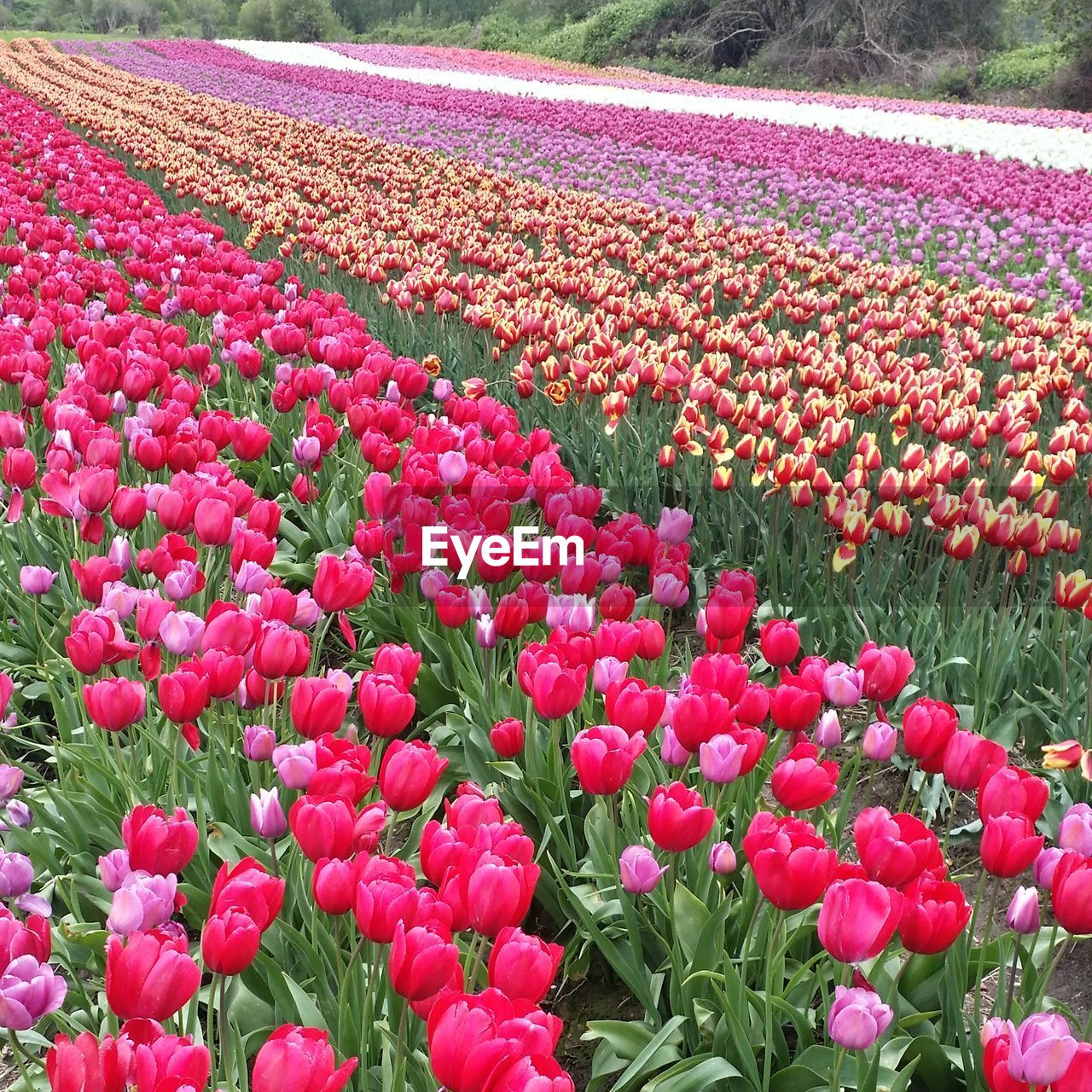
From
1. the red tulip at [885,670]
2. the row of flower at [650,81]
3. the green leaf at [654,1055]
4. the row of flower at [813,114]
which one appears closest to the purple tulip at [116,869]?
the green leaf at [654,1055]

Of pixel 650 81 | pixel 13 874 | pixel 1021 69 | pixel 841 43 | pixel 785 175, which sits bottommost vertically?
pixel 13 874

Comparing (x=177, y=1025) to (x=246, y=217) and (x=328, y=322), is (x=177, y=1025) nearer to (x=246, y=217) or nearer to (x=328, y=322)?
(x=328, y=322)

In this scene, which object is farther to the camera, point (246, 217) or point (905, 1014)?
point (246, 217)

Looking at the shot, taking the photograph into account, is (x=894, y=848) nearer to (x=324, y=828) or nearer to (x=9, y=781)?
(x=324, y=828)

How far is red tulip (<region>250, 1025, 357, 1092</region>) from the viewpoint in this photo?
107cm

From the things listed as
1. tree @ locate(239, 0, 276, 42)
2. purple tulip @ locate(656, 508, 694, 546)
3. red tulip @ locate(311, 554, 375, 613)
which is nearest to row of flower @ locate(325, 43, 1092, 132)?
tree @ locate(239, 0, 276, 42)

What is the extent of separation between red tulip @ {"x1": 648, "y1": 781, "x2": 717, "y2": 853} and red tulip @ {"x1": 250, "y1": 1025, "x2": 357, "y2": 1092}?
700 mm

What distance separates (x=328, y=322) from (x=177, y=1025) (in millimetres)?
3557

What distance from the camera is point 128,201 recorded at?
7.96 m

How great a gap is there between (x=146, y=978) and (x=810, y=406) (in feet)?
10.2

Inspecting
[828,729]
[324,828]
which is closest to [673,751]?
[828,729]

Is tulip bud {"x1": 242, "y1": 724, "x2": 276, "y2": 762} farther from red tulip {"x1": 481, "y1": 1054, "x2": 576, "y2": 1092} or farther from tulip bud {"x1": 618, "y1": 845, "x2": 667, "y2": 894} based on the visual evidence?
red tulip {"x1": 481, "y1": 1054, "x2": 576, "y2": 1092}

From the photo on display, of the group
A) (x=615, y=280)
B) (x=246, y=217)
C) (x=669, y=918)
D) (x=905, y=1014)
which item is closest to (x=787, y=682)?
(x=669, y=918)

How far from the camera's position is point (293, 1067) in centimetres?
108
